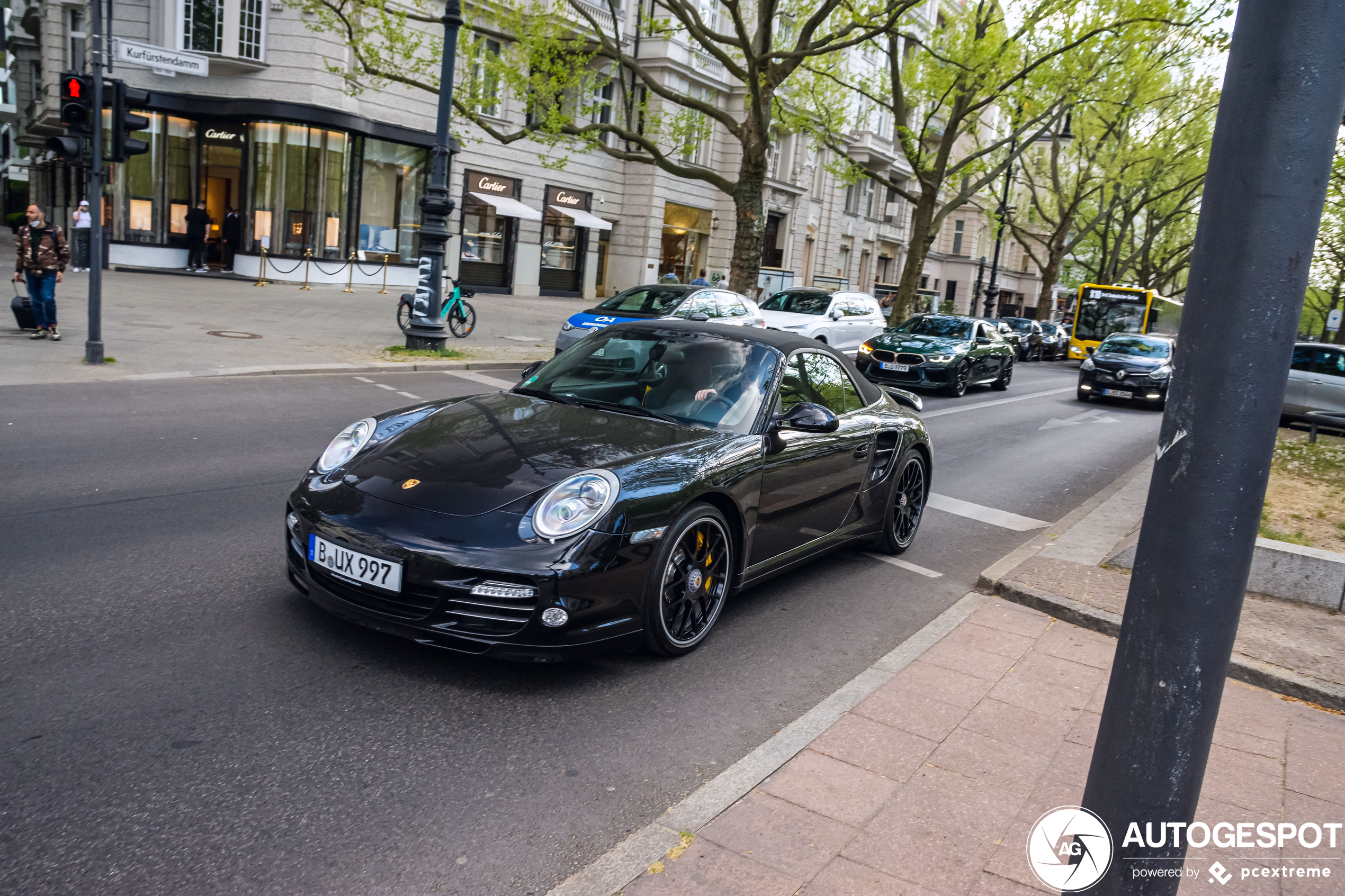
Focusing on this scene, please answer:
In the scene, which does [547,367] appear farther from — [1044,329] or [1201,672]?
[1044,329]

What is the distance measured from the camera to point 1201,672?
203 centimetres

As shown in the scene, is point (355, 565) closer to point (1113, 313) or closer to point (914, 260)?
point (914, 260)

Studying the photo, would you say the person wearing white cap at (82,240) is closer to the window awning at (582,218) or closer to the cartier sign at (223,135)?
the cartier sign at (223,135)

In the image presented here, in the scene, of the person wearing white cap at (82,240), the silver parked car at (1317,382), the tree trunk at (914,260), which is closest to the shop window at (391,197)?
the person wearing white cap at (82,240)

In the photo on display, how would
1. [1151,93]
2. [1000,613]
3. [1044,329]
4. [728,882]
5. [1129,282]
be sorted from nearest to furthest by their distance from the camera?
[728,882], [1000,613], [1151,93], [1044,329], [1129,282]

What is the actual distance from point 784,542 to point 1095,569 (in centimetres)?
241

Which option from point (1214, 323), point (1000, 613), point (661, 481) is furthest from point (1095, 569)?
point (1214, 323)

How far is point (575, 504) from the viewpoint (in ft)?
13.4

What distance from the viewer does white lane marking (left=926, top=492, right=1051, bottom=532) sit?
27.4 ft

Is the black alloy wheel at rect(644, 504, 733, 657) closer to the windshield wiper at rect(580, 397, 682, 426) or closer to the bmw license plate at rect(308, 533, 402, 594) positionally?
the windshield wiper at rect(580, 397, 682, 426)

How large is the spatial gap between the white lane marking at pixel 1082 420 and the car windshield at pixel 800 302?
5.28m

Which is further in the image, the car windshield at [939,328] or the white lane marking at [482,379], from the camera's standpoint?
the car windshield at [939,328]

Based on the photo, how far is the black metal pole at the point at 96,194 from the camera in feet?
36.2

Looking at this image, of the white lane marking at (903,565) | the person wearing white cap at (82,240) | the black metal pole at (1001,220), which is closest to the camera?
the white lane marking at (903,565)
